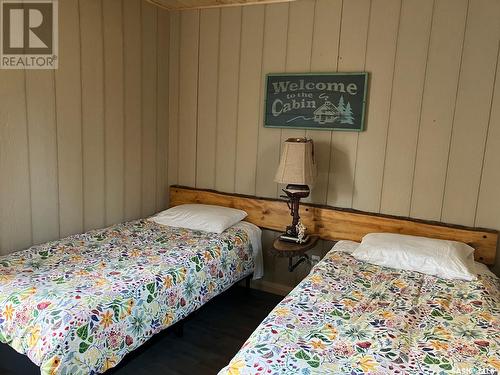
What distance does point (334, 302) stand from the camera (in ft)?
6.29

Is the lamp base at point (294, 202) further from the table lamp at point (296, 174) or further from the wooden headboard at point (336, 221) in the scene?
the wooden headboard at point (336, 221)

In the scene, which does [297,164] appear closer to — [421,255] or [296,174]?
[296,174]

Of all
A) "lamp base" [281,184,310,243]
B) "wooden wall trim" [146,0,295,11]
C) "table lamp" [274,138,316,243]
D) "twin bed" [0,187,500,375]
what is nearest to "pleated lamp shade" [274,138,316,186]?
"table lamp" [274,138,316,243]

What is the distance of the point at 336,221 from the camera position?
3021 millimetres

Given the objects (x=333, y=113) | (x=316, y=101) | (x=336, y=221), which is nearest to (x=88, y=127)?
(x=316, y=101)

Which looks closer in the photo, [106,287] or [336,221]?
[106,287]

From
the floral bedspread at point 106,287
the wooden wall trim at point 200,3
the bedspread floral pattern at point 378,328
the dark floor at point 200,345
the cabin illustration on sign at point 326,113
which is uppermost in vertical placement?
the wooden wall trim at point 200,3

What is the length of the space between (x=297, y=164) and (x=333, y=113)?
52cm

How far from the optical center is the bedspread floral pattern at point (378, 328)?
4.67 ft

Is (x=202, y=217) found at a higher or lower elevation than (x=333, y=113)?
lower

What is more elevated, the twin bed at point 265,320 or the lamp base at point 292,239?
the lamp base at point 292,239

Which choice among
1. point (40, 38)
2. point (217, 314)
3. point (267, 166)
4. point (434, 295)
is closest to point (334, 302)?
point (434, 295)

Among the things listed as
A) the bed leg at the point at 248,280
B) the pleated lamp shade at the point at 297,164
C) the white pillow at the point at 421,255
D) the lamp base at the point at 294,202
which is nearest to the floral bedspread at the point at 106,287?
the bed leg at the point at 248,280

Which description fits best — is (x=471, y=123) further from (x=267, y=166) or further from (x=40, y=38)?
(x=40, y=38)
